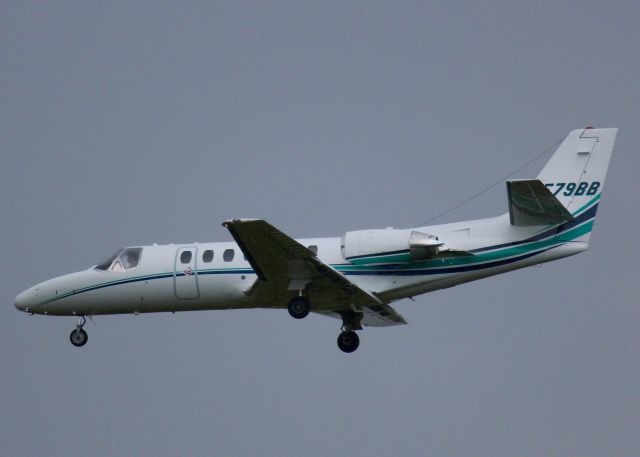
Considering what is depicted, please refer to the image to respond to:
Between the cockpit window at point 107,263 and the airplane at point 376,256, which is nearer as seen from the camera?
the airplane at point 376,256

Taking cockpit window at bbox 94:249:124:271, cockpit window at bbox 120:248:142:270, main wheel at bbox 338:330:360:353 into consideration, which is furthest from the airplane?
cockpit window at bbox 94:249:124:271

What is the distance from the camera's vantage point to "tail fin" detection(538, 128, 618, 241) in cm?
2945

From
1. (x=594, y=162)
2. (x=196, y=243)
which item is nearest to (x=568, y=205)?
(x=594, y=162)

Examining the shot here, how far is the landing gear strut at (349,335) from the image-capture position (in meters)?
32.7

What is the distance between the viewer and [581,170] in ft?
97.6

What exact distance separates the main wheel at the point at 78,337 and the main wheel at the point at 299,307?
643 cm

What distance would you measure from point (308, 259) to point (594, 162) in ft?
22.9

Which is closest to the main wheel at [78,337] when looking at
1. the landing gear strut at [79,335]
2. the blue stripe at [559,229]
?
the landing gear strut at [79,335]

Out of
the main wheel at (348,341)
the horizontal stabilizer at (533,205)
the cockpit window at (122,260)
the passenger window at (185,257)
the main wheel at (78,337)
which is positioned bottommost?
the main wheel at (348,341)

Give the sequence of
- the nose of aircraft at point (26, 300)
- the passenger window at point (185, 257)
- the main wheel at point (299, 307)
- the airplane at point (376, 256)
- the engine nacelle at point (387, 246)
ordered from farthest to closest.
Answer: the nose of aircraft at point (26, 300) < the passenger window at point (185, 257) < the main wheel at point (299, 307) < the engine nacelle at point (387, 246) < the airplane at point (376, 256)

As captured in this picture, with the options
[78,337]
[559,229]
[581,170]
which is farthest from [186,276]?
[581,170]

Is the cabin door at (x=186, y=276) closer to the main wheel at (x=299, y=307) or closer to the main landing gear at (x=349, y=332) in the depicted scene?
the main wheel at (x=299, y=307)

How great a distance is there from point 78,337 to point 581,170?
13.6 m

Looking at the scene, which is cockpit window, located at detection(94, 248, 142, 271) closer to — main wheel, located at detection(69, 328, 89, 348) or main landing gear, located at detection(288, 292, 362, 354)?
main wheel, located at detection(69, 328, 89, 348)
